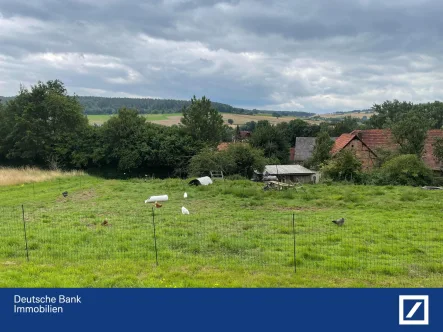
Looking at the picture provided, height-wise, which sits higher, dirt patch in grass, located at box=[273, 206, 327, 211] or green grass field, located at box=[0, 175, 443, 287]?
green grass field, located at box=[0, 175, 443, 287]

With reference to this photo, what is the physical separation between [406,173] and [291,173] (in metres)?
10.6

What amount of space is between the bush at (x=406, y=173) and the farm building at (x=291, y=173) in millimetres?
9126

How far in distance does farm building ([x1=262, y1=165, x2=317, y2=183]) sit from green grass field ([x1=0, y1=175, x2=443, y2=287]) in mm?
16439

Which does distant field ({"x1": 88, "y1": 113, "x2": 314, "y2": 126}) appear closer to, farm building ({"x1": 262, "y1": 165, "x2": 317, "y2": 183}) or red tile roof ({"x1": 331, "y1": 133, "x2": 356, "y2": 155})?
red tile roof ({"x1": 331, "y1": 133, "x2": 356, "y2": 155})

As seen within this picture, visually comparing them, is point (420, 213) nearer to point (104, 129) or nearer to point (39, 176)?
point (39, 176)

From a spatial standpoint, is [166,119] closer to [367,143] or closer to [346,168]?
[367,143]

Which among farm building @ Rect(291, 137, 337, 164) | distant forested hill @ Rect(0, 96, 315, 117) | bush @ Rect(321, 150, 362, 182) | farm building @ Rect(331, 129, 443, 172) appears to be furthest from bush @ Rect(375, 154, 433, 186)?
distant forested hill @ Rect(0, 96, 315, 117)

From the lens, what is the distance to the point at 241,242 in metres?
8.79

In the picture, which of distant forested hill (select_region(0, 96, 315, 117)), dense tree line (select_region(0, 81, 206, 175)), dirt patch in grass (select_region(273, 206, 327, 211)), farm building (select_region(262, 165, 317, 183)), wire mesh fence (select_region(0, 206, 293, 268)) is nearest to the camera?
wire mesh fence (select_region(0, 206, 293, 268))

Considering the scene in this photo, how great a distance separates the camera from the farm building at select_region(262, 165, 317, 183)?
32647 millimetres

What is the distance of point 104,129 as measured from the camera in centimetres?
3841

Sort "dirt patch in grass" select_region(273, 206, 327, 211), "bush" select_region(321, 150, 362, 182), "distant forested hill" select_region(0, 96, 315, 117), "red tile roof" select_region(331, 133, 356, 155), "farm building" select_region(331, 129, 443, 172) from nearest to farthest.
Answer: "dirt patch in grass" select_region(273, 206, 327, 211)
"bush" select_region(321, 150, 362, 182)
"farm building" select_region(331, 129, 443, 172)
"red tile roof" select_region(331, 133, 356, 155)
"distant forested hill" select_region(0, 96, 315, 117)

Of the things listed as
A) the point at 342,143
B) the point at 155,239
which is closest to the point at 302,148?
the point at 342,143
